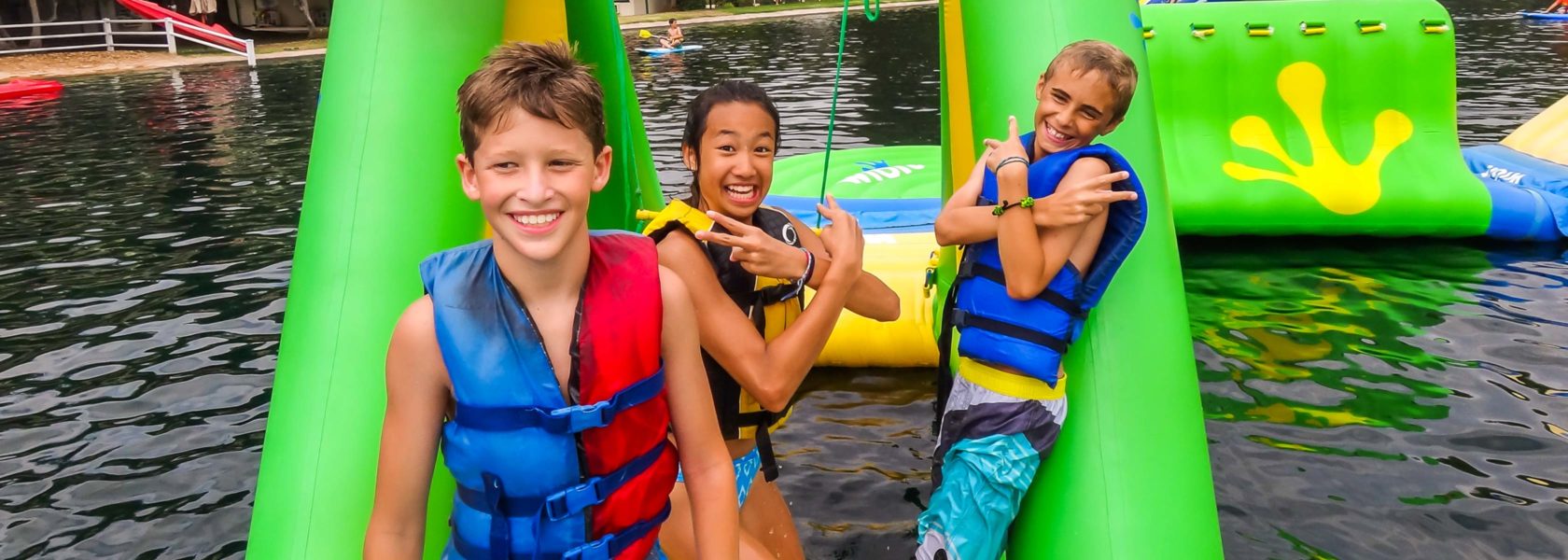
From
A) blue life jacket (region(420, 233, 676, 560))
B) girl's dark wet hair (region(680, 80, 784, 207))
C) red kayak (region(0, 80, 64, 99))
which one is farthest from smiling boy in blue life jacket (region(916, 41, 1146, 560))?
red kayak (region(0, 80, 64, 99))

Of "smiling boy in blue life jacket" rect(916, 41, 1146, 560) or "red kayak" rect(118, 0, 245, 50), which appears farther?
"red kayak" rect(118, 0, 245, 50)

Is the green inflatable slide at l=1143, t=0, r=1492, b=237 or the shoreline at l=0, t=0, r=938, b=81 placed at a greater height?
the shoreline at l=0, t=0, r=938, b=81

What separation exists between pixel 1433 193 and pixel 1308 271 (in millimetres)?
1191

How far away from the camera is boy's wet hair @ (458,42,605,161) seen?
173cm

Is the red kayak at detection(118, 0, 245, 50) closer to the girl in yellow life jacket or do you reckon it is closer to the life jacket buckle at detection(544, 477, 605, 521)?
the girl in yellow life jacket

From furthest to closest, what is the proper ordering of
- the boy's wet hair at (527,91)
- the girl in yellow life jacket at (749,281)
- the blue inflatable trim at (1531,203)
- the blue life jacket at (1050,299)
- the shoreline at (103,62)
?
the shoreline at (103,62), the blue inflatable trim at (1531,203), the blue life jacket at (1050,299), the girl in yellow life jacket at (749,281), the boy's wet hair at (527,91)

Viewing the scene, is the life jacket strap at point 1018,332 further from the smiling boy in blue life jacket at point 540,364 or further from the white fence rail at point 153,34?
the white fence rail at point 153,34

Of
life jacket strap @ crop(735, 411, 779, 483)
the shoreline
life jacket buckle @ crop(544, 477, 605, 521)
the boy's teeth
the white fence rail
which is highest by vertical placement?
the white fence rail

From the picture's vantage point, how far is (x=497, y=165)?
5.74 ft

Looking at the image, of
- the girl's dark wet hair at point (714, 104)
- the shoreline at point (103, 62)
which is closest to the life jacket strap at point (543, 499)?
the girl's dark wet hair at point (714, 104)

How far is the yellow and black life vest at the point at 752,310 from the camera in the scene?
2480mm

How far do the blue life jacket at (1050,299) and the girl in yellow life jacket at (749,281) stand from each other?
26 centimetres

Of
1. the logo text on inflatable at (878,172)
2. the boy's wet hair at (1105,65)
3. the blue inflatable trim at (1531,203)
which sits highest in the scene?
the boy's wet hair at (1105,65)

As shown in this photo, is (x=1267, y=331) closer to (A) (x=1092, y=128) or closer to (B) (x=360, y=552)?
(A) (x=1092, y=128)
